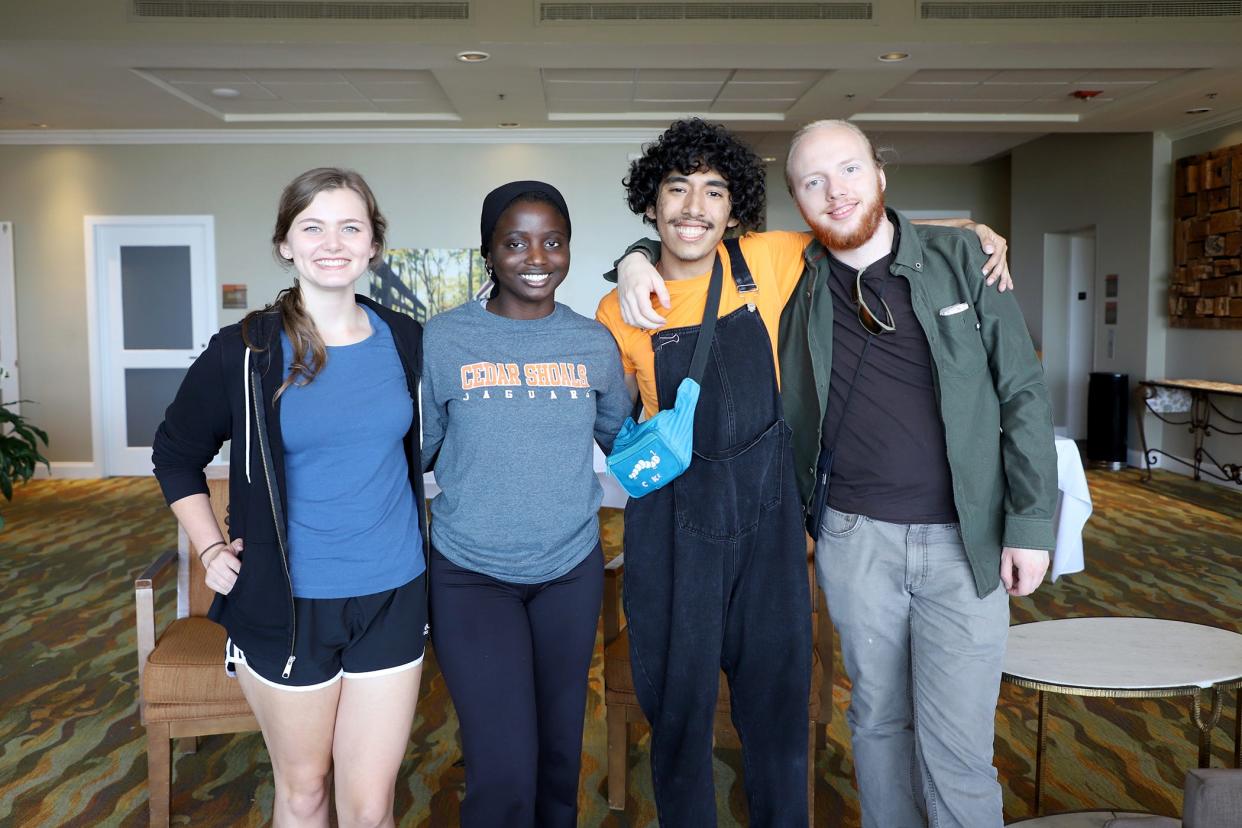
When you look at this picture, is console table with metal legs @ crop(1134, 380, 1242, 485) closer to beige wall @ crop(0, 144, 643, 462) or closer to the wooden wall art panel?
the wooden wall art panel

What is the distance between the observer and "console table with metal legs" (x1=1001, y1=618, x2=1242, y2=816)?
221 centimetres

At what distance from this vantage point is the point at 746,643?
6.51 ft

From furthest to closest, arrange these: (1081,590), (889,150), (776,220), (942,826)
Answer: (776,220) < (1081,590) < (889,150) < (942,826)

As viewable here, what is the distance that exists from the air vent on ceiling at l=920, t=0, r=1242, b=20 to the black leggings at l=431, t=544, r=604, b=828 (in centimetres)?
499

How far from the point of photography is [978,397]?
195 cm

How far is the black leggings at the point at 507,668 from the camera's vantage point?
182 centimetres

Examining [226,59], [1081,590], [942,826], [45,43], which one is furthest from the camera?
[226,59]

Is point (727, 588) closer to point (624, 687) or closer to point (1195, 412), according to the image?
point (624, 687)

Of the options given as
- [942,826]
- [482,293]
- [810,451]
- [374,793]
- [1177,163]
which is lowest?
[942,826]

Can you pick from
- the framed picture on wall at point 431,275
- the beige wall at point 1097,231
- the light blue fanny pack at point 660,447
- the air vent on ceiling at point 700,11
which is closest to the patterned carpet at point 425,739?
the light blue fanny pack at point 660,447

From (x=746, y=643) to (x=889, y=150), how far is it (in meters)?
1.17

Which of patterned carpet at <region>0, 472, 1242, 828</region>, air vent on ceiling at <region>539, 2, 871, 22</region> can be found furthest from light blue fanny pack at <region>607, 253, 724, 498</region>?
air vent on ceiling at <region>539, 2, 871, 22</region>

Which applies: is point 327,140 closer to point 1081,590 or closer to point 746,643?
point 1081,590

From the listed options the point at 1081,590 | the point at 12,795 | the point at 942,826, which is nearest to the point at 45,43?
the point at 12,795
